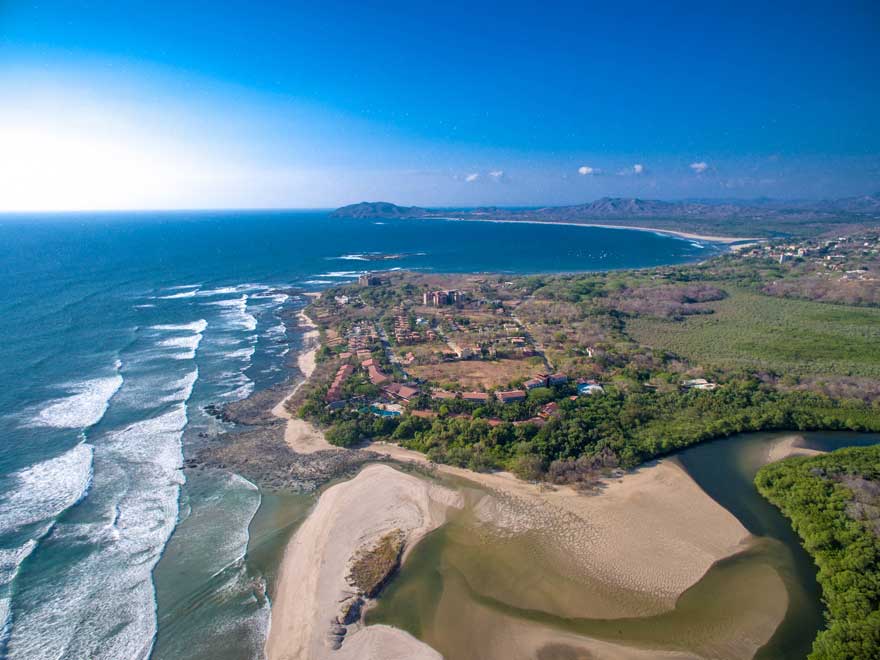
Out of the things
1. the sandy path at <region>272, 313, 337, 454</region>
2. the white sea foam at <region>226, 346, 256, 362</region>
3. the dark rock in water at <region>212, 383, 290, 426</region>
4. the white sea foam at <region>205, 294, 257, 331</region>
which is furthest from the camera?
the white sea foam at <region>205, 294, 257, 331</region>

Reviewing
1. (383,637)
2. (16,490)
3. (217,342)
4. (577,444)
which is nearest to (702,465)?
(577,444)

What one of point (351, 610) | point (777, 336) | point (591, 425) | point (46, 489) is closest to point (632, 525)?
point (591, 425)

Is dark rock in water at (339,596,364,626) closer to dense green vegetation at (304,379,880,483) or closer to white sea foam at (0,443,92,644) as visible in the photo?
dense green vegetation at (304,379,880,483)

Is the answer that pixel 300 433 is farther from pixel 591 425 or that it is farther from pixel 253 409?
pixel 591 425

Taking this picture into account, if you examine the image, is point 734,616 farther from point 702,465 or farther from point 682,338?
point 682,338

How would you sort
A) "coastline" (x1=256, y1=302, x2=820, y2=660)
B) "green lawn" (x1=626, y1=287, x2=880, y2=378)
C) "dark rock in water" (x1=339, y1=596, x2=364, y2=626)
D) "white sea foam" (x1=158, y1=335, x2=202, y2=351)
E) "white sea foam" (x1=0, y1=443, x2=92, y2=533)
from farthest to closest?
"white sea foam" (x1=158, y1=335, x2=202, y2=351), "green lawn" (x1=626, y1=287, x2=880, y2=378), "white sea foam" (x1=0, y1=443, x2=92, y2=533), "dark rock in water" (x1=339, y1=596, x2=364, y2=626), "coastline" (x1=256, y1=302, x2=820, y2=660)

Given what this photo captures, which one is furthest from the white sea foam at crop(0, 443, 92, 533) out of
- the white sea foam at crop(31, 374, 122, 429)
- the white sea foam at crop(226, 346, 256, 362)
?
the white sea foam at crop(226, 346, 256, 362)

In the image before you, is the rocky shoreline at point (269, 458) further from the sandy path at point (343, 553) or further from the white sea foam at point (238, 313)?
the white sea foam at point (238, 313)
